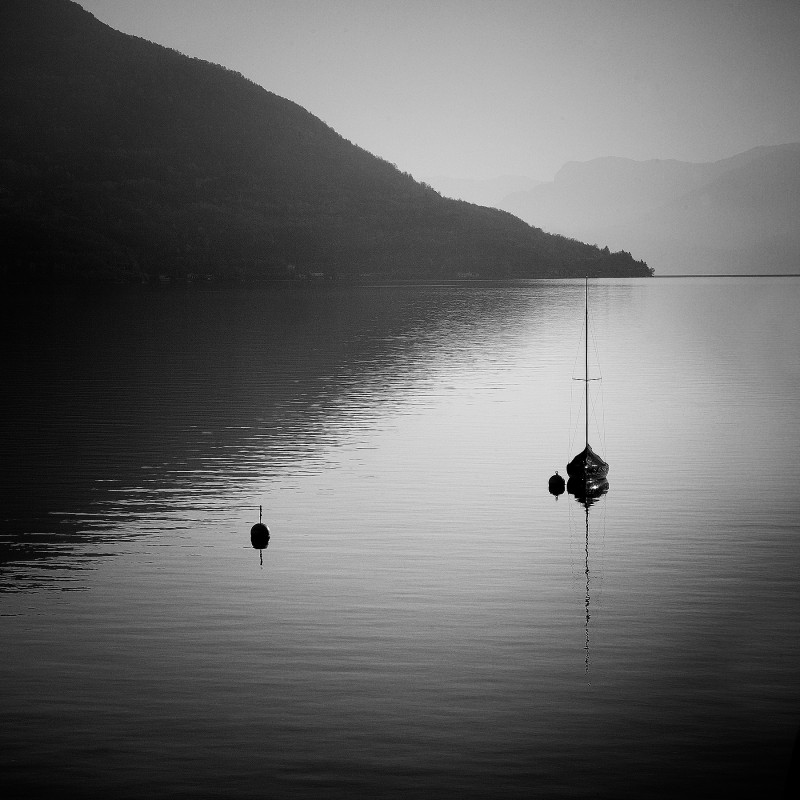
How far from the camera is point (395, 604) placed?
84.3ft

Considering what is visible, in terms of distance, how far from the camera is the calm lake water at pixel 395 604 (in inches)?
704

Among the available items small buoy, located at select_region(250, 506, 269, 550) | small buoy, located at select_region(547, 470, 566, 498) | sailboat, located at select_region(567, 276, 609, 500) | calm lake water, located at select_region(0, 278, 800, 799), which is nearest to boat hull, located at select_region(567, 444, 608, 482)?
sailboat, located at select_region(567, 276, 609, 500)

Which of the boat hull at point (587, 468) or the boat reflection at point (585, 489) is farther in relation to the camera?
the boat hull at point (587, 468)

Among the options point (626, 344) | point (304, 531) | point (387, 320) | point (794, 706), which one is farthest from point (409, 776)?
point (387, 320)

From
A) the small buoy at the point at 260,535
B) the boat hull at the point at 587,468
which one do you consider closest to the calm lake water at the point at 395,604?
the small buoy at the point at 260,535

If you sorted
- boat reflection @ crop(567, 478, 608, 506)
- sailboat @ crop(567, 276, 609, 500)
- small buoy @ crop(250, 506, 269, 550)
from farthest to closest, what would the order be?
sailboat @ crop(567, 276, 609, 500)
boat reflection @ crop(567, 478, 608, 506)
small buoy @ crop(250, 506, 269, 550)

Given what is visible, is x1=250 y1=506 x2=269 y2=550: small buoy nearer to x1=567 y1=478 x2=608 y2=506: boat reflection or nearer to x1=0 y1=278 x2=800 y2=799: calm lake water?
x1=0 y1=278 x2=800 y2=799: calm lake water

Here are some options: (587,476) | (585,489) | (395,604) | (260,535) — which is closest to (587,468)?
(587,476)

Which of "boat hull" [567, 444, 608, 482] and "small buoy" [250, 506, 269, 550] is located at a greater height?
"small buoy" [250, 506, 269, 550]

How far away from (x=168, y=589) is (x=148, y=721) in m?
8.13

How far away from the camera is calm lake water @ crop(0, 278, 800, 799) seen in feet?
58.6

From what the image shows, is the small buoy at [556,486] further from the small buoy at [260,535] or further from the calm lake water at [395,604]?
the small buoy at [260,535]

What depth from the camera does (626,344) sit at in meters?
121

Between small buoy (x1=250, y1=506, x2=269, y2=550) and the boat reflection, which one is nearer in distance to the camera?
small buoy (x1=250, y1=506, x2=269, y2=550)
